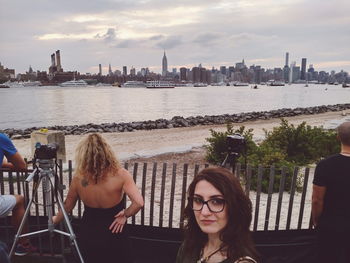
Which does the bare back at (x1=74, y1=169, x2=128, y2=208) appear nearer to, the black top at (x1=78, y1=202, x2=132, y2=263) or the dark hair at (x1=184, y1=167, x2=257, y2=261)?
the black top at (x1=78, y1=202, x2=132, y2=263)

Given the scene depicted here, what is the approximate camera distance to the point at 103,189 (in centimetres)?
337

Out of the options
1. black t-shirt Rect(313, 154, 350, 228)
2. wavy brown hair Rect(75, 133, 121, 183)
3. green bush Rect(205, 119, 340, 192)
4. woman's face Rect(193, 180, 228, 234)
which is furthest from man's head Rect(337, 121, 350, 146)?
green bush Rect(205, 119, 340, 192)

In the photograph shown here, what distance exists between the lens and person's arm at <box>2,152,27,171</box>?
4.24 metres

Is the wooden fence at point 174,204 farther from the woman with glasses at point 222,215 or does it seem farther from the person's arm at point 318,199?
the woman with glasses at point 222,215

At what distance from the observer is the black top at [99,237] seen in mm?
3418

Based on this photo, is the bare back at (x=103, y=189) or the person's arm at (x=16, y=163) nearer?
the bare back at (x=103, y=189)

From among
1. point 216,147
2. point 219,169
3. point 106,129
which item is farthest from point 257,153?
point 106,129

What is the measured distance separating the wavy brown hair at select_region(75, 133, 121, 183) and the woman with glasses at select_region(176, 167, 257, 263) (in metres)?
1.66

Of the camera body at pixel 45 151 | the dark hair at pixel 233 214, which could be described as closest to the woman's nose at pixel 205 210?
the dark hair at pixel 233 214

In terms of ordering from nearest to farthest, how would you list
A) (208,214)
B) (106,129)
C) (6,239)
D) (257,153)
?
1. (208,214)
2. (6,239)
3. (257,153)
4. (106,129)

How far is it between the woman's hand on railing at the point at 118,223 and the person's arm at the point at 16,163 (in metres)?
1.71

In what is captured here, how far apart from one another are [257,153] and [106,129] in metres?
21.3

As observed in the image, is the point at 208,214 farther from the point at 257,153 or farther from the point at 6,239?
the point at 257,153

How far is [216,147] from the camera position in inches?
448
